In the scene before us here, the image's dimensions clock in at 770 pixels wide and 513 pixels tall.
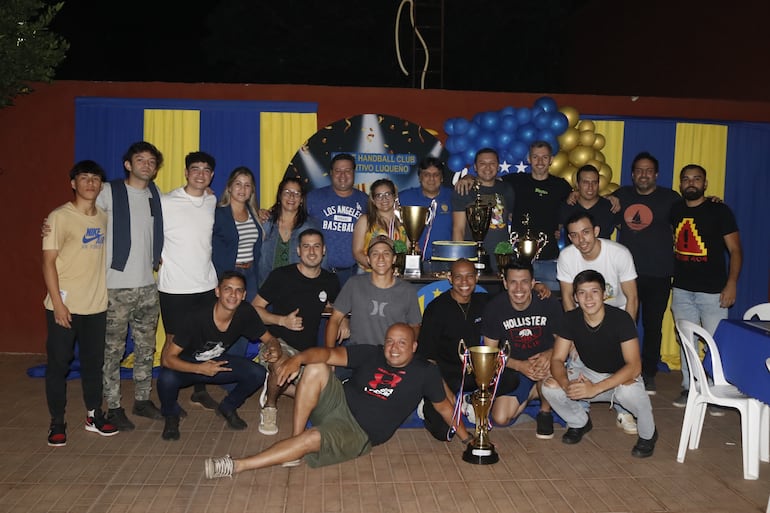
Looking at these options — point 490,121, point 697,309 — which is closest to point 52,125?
point 490,121

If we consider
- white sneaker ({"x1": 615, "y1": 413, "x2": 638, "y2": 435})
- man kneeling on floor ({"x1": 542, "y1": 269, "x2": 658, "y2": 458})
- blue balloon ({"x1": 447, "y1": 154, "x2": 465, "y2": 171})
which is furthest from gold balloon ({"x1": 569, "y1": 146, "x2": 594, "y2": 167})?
white sneaker ({"x1": 615, "y1": 413, "x2": 638, "y2": 435})

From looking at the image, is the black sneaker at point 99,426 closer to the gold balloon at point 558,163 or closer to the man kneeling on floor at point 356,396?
the man kneeling on floor at point 356,396

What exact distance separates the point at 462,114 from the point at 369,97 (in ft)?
3.05

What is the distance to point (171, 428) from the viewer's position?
4.86 m

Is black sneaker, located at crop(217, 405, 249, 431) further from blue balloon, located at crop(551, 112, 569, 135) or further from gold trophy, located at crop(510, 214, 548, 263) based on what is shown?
blue balloon, located at crop(551, 112, 569, 135)

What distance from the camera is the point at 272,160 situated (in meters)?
6.90

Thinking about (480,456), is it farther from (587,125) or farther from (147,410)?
(587,125)

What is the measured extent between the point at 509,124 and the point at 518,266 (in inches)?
81.4

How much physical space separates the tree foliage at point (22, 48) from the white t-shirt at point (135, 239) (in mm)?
2039

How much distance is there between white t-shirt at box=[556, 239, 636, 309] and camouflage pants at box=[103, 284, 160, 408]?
3.04 metres

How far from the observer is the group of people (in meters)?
4.47

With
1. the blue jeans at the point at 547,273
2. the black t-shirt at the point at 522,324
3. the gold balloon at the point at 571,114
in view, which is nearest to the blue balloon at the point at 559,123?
the gold balloon at the point at 571,114

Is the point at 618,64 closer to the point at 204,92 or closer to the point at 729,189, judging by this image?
the point at 729,189

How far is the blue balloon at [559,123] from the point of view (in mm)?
6574
